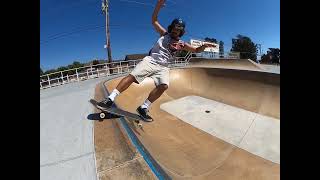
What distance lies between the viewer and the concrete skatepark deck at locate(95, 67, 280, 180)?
3666 mm

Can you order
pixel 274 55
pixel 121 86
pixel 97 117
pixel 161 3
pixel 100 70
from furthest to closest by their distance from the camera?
1. pixel 274 55
2. pixel 100 70
3. pixel 97 117
4. pixel 121 86
5. pixel 161 3

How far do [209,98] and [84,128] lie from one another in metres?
11.2

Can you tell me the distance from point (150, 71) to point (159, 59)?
0.76 ft

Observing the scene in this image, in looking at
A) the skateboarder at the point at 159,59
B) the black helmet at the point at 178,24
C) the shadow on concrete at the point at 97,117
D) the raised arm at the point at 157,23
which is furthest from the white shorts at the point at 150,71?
the shadow on concrete at the point at 97,117

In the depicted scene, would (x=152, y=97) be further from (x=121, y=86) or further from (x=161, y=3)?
(x=161, y=3)

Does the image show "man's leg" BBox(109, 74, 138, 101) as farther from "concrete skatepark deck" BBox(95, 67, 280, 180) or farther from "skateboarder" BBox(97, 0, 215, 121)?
"concrete skatepark deck" BBox(95, 67, 280, 180)

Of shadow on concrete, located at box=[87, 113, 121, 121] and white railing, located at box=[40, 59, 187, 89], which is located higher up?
white railing, located at box=[40, 59, 187, 89]

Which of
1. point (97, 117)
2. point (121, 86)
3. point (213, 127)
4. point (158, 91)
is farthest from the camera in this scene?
point (213, 127)

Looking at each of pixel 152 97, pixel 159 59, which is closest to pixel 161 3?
pixel 159 59

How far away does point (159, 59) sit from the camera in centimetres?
329

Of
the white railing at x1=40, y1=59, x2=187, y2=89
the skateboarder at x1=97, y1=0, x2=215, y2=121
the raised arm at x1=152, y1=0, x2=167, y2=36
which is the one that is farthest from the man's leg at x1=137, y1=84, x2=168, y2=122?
the raised arm at x1=152, y1=0, x2=167, y2=36
